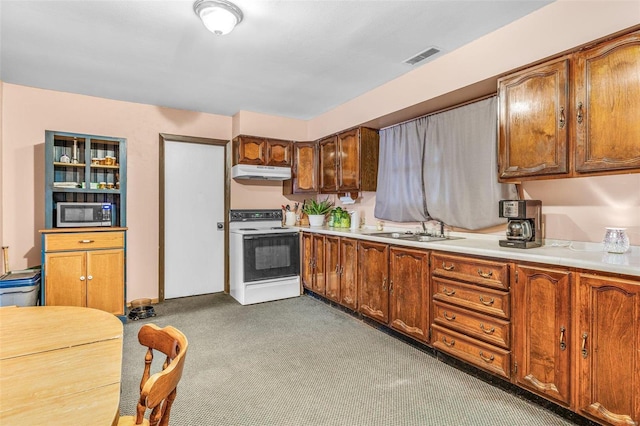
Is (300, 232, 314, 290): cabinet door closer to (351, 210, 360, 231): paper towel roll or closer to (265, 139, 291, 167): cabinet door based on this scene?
(351, 210, 360, 231): paper towel roll

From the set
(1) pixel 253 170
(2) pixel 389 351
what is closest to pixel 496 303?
(2) pixel 389 351

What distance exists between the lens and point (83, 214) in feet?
11.5

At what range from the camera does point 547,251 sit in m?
2.18

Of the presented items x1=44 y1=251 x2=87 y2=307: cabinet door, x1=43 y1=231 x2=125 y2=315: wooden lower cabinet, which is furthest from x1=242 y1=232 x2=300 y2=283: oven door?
x1=44 y1=251 x2=87 y2=307: cabinet door

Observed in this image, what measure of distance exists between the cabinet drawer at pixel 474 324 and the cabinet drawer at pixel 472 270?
25 cm

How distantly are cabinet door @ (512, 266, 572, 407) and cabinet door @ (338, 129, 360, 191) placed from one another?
234 centimetres

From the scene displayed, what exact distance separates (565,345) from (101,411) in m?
2.28

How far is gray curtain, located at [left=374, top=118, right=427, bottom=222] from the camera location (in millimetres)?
3656

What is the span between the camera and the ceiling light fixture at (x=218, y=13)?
7.19 feet

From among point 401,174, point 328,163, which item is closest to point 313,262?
point 328,163

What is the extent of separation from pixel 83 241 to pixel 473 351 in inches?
149

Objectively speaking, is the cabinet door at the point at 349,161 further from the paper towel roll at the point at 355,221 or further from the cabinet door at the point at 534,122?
the cabinet door at the point at 534,122

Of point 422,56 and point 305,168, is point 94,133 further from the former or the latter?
point 422,56

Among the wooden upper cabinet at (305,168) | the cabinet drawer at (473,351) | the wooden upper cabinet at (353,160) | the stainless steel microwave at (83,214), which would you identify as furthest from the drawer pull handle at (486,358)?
the stainless steel microwave at (83,214)
